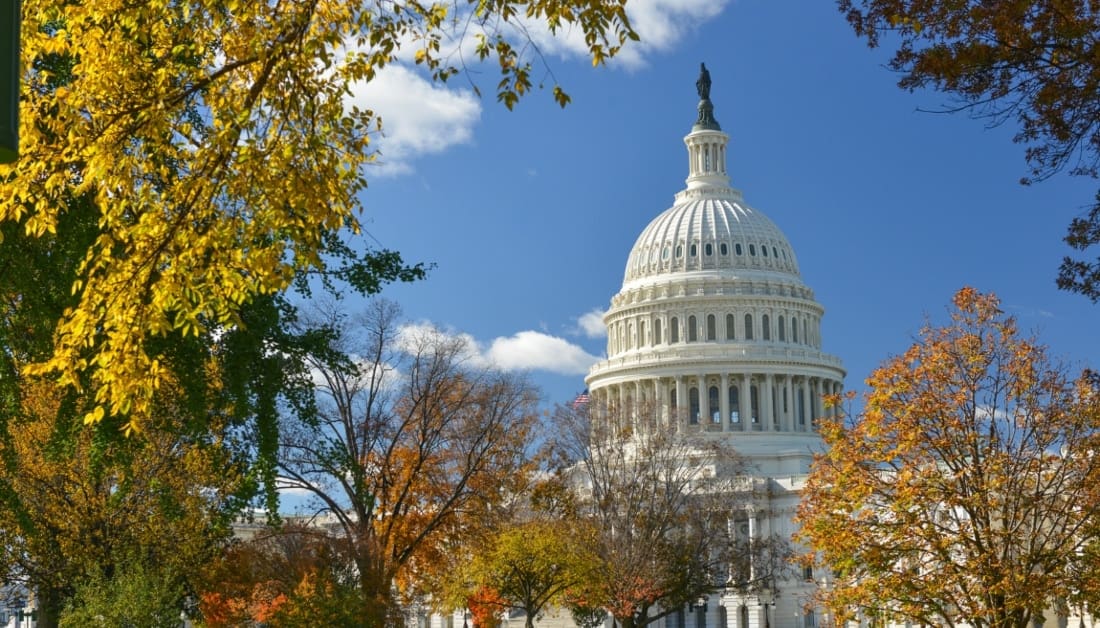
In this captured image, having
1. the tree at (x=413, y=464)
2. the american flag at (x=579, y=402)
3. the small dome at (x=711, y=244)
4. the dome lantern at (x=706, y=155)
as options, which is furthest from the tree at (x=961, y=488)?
the dome lantern at (x=706, y=155)

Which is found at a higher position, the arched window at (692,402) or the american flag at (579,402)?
the arched window at (692,402)

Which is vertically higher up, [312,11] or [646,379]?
[646,379]

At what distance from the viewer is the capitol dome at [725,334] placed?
469 ft

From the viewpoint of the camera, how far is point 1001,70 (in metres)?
15.5

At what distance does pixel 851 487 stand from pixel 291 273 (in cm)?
2388

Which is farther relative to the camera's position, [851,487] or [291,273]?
[851,487]

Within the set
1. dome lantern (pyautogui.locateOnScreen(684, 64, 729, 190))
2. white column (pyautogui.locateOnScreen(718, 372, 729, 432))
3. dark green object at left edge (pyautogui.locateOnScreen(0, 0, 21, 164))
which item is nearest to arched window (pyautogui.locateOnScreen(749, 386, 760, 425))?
white column (pyautogui.locateOnScreen(718, 372, 729, 432))

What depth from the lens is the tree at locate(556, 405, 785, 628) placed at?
70562mm

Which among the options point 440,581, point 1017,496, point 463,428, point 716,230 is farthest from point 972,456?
point 716,230

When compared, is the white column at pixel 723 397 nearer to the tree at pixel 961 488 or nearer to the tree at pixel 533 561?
the tree at pixel 533 561

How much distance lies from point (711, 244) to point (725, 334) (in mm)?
11648

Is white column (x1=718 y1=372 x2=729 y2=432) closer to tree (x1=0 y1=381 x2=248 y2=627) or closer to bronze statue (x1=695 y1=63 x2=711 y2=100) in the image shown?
bronze statue (x1=695 y1=63 x2=711 y2=100)

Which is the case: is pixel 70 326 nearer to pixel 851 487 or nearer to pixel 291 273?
pixel 291 273

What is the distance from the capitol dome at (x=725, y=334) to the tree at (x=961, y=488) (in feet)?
331
